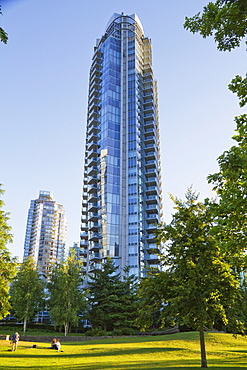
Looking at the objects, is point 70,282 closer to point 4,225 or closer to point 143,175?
point 4,225

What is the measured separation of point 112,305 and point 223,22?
1767 inches

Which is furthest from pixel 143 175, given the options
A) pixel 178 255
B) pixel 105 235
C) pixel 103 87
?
pixel 178 255

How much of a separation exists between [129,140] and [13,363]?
70.6 m

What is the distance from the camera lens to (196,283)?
1703cm

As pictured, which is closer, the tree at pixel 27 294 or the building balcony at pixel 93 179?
the tree at pixel 27 294

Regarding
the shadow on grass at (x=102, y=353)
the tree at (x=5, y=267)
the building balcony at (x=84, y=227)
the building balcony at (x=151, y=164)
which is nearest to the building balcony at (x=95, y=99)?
the building balcony at (x=151, y=164)

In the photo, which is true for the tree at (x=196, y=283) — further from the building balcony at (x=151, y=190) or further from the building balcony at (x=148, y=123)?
the building balcony at (x=148, y=123)

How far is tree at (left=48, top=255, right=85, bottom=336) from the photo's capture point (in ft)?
149

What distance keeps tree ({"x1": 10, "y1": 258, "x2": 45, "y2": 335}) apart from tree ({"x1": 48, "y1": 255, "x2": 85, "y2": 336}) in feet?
11.6

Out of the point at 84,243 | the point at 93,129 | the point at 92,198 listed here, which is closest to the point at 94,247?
the point at 92,198

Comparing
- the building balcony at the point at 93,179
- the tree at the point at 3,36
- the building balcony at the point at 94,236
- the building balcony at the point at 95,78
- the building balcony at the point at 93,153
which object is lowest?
the tree at the point at 3,36

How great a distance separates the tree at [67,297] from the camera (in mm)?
45312

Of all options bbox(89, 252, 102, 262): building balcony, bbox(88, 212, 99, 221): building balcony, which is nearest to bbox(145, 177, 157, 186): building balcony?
bbox(88, 212, 99, 221): building balcony

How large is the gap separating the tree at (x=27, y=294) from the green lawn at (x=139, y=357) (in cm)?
2351
